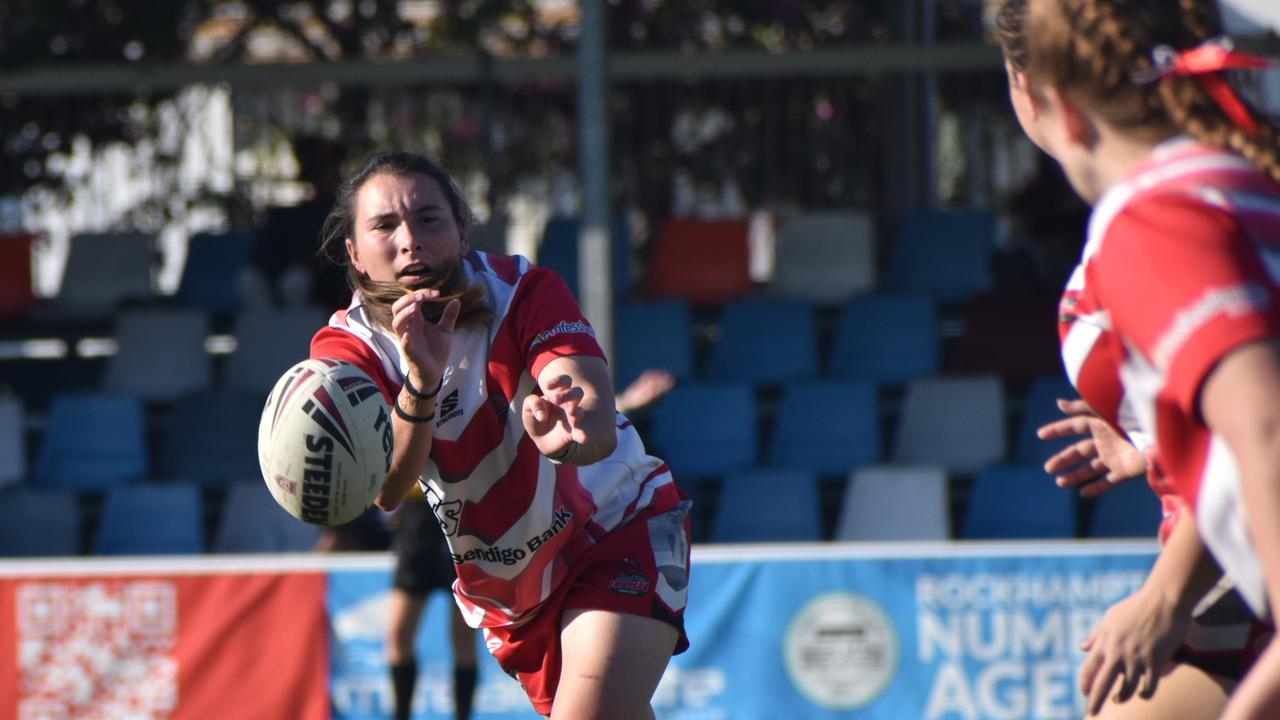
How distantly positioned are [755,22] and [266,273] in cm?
378

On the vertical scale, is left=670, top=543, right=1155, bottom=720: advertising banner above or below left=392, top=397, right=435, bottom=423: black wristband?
below

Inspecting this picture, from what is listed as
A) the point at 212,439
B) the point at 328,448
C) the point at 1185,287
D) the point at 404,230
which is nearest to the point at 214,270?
the point at 212,439

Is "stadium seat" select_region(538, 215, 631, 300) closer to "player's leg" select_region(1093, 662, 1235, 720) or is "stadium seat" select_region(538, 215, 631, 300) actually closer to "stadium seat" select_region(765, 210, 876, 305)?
"stadium seat" select_region(765, 210, 876, 305)

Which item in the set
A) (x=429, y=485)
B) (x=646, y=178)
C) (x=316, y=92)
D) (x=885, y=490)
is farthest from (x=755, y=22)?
(x=429, y=485)

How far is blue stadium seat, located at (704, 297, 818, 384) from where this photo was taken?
907cm

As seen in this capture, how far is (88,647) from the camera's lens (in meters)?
6.60

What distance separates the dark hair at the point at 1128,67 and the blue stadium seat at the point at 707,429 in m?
6.47

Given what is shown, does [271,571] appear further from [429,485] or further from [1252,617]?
[1252,617]

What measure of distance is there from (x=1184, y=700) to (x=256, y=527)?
238 inches

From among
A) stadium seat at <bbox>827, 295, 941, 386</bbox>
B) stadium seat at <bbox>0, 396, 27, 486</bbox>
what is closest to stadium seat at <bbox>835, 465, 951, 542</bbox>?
stadium seat at <bbox>827, 295, 941, 386</bbox>

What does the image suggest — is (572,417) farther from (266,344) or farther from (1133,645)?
(266,344)

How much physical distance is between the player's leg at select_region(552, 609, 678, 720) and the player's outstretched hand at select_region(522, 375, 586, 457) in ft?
1.98

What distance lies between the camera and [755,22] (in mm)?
10906

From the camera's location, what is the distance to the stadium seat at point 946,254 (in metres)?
9.62
